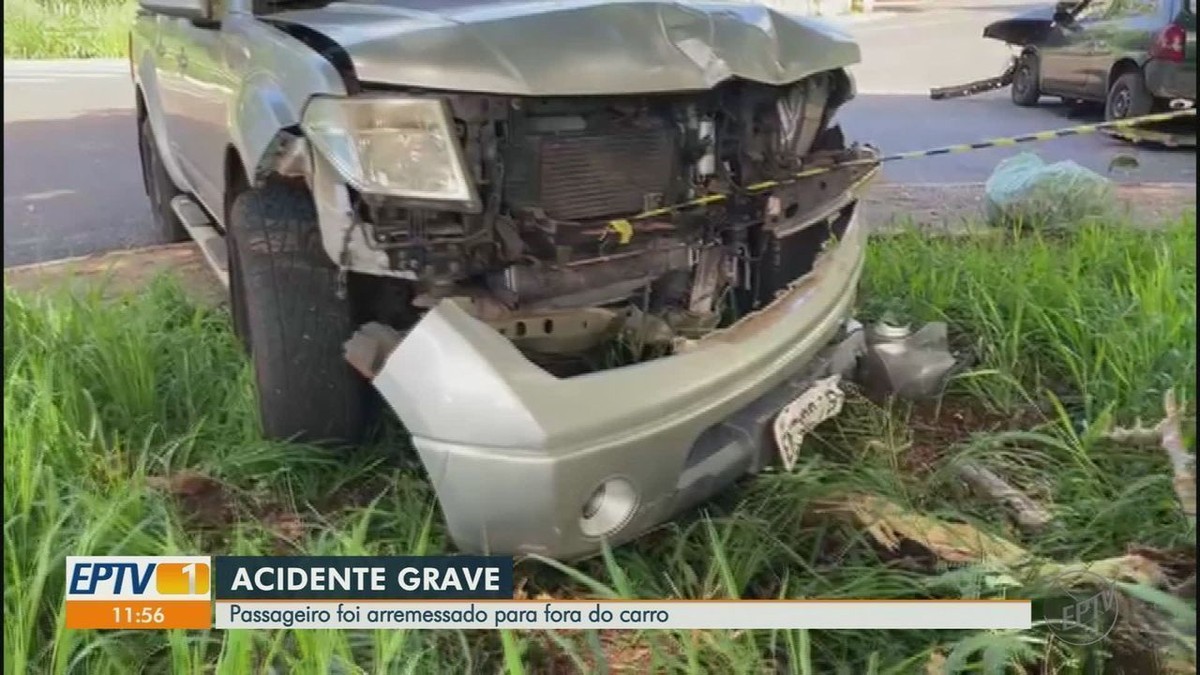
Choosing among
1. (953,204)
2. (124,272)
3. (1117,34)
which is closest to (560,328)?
(124,272)

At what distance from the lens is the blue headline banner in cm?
168

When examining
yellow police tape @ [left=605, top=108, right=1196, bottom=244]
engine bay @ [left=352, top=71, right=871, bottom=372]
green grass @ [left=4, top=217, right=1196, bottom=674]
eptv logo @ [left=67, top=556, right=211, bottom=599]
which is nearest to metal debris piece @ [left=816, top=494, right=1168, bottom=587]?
green grass @ [left=4, top=217, right=1196, bottom=674]

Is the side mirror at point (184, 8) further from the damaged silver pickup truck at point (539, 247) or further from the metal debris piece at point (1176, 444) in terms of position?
the metal debris piece at point (1176, 444)

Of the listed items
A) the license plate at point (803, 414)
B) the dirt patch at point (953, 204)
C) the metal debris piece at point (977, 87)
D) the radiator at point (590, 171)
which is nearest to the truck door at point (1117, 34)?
the dirt patch at point (953, 204)

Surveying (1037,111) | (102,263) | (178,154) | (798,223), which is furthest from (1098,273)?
(102,263)

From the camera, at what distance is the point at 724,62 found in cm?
202

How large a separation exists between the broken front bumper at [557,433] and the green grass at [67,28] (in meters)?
0.84

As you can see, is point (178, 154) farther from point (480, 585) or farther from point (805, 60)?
point (480, 585)

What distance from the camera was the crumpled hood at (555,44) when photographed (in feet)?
5.92

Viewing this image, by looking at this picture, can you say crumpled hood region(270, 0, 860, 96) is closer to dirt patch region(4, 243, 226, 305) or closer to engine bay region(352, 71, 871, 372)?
engine bay region(352, 71, 871, 372)

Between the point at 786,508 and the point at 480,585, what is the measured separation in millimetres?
597

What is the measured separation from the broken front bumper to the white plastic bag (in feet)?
6.56

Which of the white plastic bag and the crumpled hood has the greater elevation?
the crumpled hood

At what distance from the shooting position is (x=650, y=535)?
1950mm
